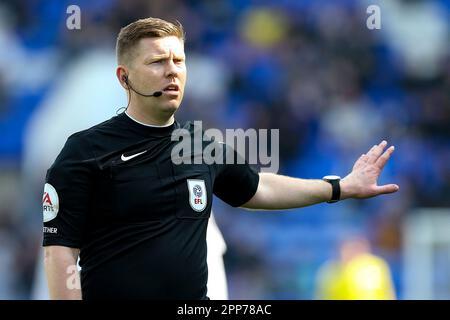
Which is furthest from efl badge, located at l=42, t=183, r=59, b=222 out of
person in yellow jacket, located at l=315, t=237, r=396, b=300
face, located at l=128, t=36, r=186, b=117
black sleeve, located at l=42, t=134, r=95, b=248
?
person in yellow jacket, located at l=315, t=237, r=396, b=300

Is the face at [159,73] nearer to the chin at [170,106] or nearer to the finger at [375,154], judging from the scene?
the chin at [170,106]

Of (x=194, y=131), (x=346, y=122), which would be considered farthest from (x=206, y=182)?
(x=346, y=122)

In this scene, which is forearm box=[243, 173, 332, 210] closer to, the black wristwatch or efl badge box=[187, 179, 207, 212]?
the black wristwatch

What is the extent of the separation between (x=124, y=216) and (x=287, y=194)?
2.92ft

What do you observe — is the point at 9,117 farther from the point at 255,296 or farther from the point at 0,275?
the point at 255,296

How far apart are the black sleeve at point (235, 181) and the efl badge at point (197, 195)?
0.78 feet

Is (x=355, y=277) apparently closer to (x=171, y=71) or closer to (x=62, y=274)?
(x=171, y=71)

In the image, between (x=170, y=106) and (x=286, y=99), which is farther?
(x=286, y=99)

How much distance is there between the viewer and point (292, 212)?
30.5 feet

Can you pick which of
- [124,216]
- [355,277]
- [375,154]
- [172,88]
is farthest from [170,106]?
[355,277]

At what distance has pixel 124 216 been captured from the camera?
12.0 feet

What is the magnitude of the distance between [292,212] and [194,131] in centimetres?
538

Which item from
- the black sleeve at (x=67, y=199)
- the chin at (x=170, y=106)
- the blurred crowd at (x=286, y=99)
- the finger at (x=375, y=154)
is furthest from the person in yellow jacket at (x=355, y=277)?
the black sleeve at (x=67, y=199)

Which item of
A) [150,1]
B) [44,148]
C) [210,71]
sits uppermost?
[150,1]
